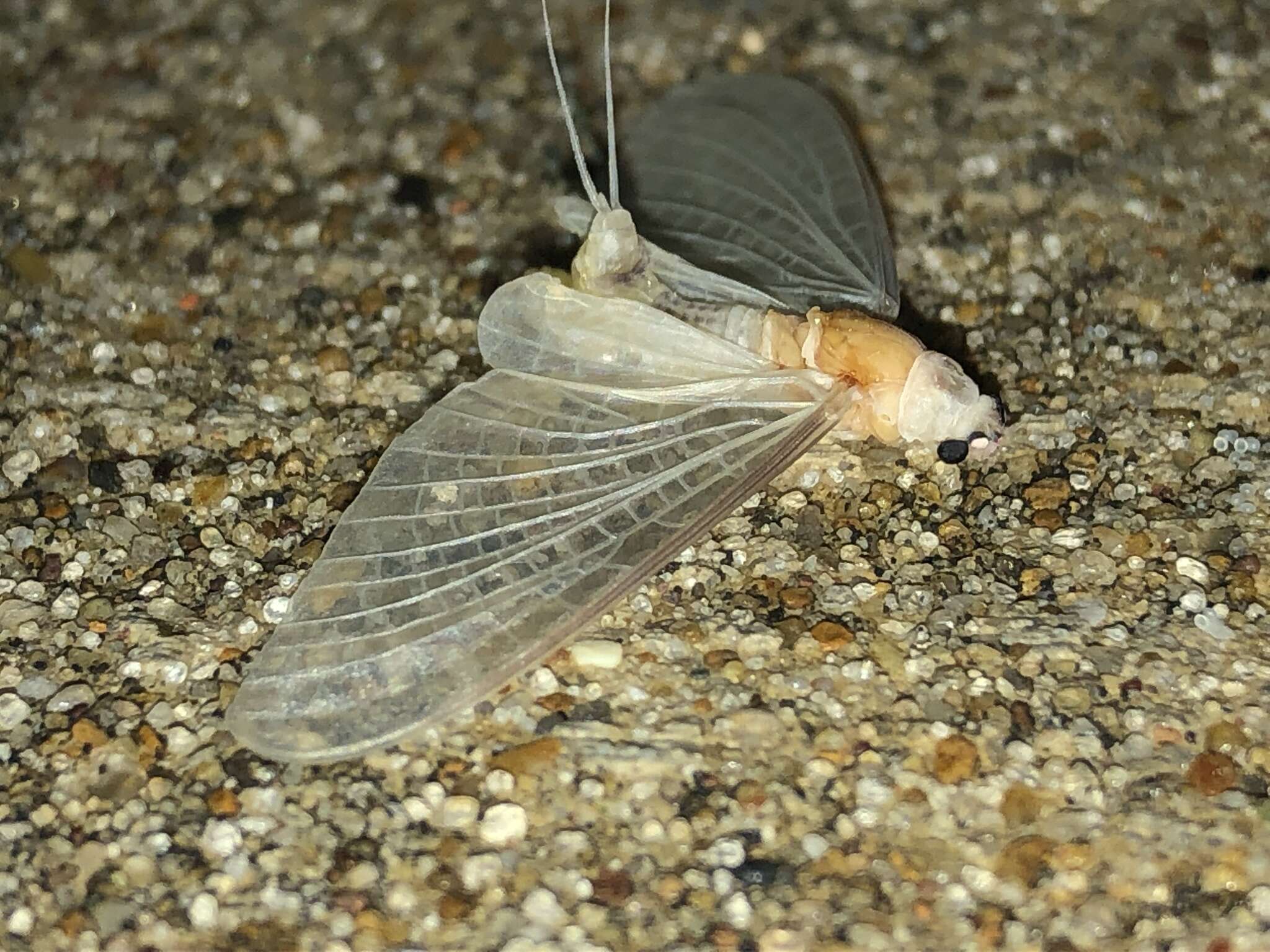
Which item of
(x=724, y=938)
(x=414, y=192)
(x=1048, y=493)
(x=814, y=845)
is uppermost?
(x=414, y=192)

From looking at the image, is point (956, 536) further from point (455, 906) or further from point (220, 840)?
point (220, 840)

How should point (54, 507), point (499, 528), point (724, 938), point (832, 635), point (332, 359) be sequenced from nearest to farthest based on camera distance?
point (724, 938), point (499, 528), point (832, 635), point (54, 507), point (332, 359)

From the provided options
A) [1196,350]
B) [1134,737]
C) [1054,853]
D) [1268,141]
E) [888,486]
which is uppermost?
[1268,141]

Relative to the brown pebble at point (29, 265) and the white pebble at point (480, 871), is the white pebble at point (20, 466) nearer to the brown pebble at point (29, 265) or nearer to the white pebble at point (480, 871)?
the brown pebble at point (29, 265)

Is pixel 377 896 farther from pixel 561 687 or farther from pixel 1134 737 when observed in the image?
pixel 1134 737

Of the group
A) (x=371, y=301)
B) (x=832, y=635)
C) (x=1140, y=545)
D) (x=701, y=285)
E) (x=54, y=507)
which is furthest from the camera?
(x=371, y=301)

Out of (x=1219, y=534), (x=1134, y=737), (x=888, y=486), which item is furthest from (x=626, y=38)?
(x=1134, y=737)

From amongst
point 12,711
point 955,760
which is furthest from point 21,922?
point 955,760
